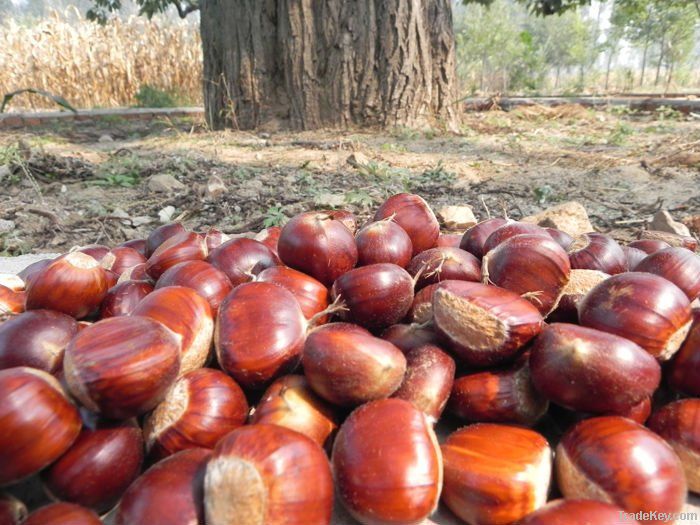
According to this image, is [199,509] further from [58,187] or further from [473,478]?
[58,187]

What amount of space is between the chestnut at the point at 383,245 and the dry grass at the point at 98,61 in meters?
13.9

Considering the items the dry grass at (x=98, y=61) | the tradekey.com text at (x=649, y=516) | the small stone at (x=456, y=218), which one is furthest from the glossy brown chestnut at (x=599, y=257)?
the dry grass at (x=98, y=61)

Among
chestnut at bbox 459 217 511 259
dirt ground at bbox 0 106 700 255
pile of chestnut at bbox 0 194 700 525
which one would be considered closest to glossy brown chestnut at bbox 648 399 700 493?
pile of chestnut at bbox 0 194 700 525

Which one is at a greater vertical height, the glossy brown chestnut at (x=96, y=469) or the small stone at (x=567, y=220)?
the small stone at (x=567, y=220)

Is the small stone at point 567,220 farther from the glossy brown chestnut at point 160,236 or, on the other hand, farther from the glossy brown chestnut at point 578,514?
the glossy brown chestnut at point 578,514

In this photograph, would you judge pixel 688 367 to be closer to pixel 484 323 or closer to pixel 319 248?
pixel 484 323

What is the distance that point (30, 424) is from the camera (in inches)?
38.3

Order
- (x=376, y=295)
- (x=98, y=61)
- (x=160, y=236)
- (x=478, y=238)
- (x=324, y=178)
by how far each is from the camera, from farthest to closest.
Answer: (x=98, y=61) < (x=324, y=178) < (x=160, y=236) < (x=478, y=238) < (x=376, y=295)

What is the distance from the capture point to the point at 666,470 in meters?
1.02

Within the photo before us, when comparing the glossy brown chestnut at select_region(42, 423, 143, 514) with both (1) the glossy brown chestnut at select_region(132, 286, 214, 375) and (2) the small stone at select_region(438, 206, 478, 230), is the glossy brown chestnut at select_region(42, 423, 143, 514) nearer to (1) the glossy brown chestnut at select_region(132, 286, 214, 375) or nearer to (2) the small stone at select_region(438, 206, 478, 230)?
(1) the glossy brown chestnut at select_region(132, 286, 214, 375)

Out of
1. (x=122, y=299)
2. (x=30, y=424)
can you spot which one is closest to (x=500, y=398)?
(x=30, y=424)

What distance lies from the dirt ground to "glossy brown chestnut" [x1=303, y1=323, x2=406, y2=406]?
5.82ft

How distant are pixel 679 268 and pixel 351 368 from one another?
39.6 inches

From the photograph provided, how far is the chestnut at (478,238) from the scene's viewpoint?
1841 millimetres
